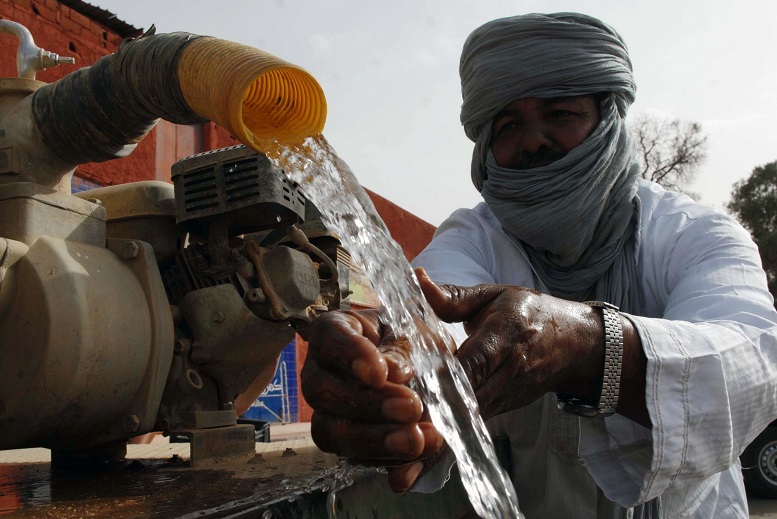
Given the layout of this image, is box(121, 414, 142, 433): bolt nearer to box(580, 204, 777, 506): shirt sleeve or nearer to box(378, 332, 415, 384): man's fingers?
box(378, 332, 415, 384): man's fingers

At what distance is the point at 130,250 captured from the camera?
2.00 metres

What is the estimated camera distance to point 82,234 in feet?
6.35

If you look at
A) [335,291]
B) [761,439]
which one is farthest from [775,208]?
[335,291]

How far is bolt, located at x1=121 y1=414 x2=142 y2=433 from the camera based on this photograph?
6.26 feet

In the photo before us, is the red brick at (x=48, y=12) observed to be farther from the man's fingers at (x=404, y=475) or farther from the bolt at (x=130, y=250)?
the man's fingers at (x=404, y=475)

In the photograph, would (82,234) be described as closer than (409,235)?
Yes

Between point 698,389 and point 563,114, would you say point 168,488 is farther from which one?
point 563,114

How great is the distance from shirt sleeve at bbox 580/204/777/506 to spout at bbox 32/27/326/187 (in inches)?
36.2

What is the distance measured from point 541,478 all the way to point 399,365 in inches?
42.4

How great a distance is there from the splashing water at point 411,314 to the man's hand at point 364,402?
92 millimetres

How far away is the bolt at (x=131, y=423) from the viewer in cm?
191

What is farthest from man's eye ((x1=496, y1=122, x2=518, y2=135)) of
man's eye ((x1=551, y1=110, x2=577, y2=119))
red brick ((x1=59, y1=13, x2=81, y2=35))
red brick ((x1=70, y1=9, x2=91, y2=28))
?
red brick ((x1=70, y1=9, x2=91, y2=28))

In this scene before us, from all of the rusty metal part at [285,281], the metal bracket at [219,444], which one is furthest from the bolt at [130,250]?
the metal bracket at [219,444]

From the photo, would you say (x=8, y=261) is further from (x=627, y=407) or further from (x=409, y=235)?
(x=409, y=235)
